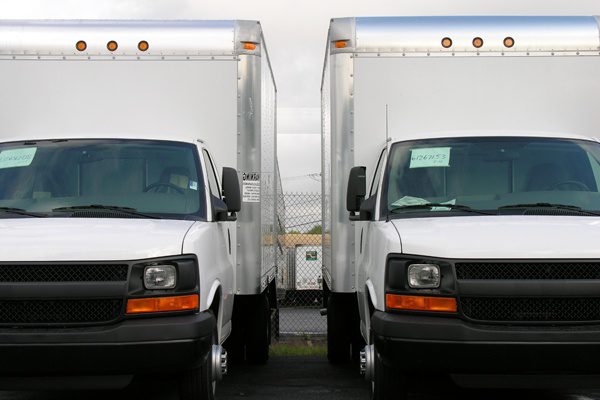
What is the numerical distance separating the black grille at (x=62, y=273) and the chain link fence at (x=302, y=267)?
8529 mm

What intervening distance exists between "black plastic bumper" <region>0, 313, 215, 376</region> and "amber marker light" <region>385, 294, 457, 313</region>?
130cm

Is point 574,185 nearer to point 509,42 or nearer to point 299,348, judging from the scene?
point 509,42

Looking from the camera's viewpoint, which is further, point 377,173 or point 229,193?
point 377,173

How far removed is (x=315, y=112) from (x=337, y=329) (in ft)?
15.9

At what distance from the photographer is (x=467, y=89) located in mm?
7652

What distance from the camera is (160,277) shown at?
5.03 metres

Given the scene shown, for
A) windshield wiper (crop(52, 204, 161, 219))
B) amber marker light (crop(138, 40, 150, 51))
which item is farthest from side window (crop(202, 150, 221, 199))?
amber marker light (crop(138, 40, 150, 51))

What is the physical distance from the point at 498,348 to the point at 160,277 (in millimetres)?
2132

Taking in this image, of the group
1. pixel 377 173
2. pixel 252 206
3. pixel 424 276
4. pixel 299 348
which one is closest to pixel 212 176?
pixel 252 206

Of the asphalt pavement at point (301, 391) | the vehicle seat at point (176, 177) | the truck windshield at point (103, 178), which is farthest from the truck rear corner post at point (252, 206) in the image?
the vehicle seat at point (176, 177)

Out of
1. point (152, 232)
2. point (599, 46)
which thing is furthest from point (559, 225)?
point (599, 46)

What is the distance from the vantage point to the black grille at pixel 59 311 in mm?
4922

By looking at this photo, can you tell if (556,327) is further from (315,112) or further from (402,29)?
(315,112)

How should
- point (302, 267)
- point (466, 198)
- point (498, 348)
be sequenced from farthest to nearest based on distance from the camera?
1. point (302, 267)
2. point (466, 198)
3. point (498, 348)
